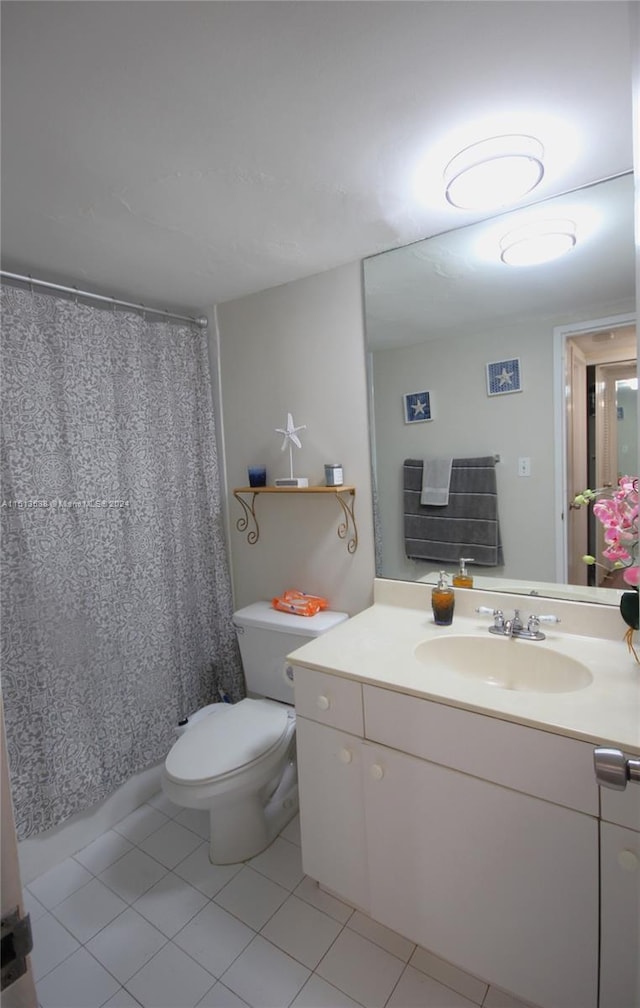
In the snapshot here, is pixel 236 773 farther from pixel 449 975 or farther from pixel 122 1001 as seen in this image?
pixel 449 975

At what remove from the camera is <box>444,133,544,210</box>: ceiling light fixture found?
1.11 m

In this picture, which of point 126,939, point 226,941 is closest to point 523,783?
point 226,941

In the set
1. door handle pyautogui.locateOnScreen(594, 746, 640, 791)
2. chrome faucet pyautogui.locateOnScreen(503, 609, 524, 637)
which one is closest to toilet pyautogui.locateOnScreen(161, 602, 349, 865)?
chrome faucet pyautogui.locateOnScreen(503, 609, 524, 637)

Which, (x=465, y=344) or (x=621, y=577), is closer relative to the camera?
(x=621, y=577)

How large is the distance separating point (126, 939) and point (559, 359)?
222cm

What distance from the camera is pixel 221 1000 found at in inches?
48.1

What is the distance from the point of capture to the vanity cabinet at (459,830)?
101cm

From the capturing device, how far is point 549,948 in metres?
1.06

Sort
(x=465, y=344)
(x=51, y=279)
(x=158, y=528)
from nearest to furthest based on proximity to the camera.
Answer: (x=465, y=344) → (x=51, y=279) → (x=158, y=528)

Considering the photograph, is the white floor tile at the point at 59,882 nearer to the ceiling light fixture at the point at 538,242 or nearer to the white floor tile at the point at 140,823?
the white floor tile at the point at 140,823

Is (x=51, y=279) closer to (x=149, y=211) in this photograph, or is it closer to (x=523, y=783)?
(x=149, y=211)

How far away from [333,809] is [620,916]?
0.72 meters

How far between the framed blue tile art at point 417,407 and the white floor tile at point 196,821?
5.63 feet

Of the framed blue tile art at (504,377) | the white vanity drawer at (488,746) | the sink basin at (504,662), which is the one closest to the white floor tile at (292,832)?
the white vanity drawer at (488,746)
